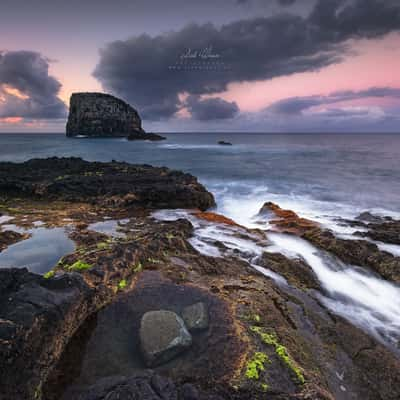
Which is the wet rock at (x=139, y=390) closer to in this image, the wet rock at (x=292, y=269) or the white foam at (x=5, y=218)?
the wet rock at (x=292, y=269)

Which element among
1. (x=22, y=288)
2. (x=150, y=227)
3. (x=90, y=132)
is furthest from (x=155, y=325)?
(x=90, y=132)

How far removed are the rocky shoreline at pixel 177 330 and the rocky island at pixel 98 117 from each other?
424ft

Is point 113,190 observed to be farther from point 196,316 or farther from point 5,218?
point 196,316

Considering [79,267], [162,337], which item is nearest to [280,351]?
[162,337]

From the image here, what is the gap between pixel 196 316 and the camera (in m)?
5.38

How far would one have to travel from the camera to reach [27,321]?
3961 millimetres

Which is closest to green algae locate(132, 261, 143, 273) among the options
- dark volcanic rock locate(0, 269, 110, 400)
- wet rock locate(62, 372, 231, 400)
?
dark volcanic rock locate(0, 269, 110, 400)

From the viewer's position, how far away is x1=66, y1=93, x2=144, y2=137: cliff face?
135000 mm

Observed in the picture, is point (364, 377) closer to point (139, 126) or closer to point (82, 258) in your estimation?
point (82, 258)

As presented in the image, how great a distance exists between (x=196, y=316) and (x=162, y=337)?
949 mm

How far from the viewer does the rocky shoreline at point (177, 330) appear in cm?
389

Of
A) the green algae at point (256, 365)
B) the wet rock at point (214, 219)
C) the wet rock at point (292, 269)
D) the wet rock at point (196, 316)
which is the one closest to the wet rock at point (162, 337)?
the wet rock at point (196, 316)

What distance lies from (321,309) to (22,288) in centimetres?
683

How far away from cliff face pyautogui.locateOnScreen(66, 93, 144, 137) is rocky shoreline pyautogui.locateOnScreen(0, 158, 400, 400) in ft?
464
